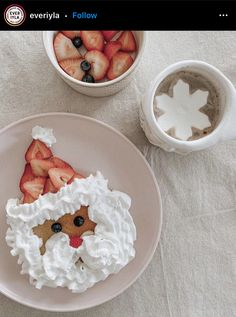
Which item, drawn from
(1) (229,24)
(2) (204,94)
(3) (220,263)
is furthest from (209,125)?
(3) (220,263)

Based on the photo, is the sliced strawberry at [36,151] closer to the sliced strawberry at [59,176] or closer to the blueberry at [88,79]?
the sliced strawberry at [59,176]

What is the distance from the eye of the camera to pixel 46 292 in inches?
42.3

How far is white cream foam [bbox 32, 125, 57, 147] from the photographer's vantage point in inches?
41.4

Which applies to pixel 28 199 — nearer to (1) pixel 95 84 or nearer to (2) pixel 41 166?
(2) pixel 41 166

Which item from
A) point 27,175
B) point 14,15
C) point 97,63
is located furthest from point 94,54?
point 27,175

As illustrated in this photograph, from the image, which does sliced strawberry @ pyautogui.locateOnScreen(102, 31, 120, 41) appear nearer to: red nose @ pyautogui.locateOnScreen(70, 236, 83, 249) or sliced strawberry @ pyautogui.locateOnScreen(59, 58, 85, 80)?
sliced strawberry @ pyautogui.locateOnScreen(59, 58, 85, 80)

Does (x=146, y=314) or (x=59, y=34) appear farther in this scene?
(x=146, y=314)

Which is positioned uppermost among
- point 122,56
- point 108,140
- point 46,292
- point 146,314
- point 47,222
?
point 122,56

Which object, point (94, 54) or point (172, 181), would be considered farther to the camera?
point (172, 181)

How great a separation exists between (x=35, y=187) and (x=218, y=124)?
38 cm

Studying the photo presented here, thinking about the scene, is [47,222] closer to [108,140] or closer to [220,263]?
[108,140]

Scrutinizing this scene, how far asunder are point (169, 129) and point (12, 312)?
19.7 inches

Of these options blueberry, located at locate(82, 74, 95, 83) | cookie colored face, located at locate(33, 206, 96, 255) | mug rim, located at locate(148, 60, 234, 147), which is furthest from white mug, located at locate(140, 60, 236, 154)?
cookie colored face, located at locate(33, 206, 96, 255)

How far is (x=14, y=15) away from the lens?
989 mm
